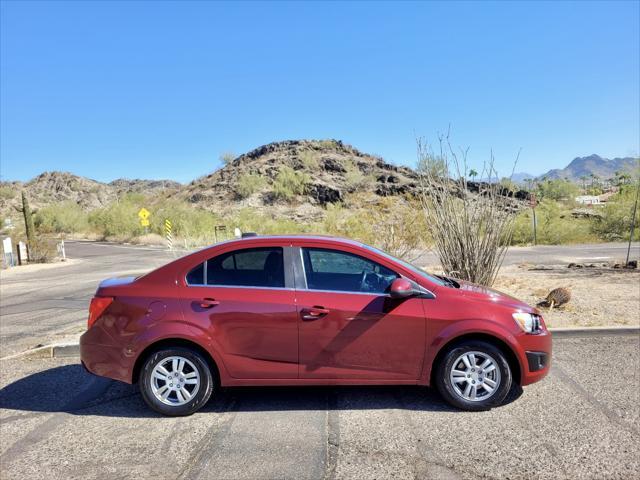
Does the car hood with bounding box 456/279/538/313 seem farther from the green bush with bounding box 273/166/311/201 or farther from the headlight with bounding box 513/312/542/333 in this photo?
the green bush with bounding box 273/166/311/201

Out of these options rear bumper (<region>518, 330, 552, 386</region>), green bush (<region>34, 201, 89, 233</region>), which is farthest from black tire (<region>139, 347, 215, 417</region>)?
green bush (<region>34, 201, 89, 233</region>)

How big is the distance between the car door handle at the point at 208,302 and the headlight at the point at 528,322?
268 cm

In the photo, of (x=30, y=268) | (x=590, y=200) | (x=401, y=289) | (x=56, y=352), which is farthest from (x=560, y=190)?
(x=56, y=352)

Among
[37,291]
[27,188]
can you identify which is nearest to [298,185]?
[37,291]

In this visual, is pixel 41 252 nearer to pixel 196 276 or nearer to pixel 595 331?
pixel 196 276

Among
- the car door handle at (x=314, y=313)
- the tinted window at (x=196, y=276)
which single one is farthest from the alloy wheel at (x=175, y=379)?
the car door handle at (x=314, y=313)

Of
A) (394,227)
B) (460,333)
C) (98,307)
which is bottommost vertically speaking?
(460,333)

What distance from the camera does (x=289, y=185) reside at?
202 feet

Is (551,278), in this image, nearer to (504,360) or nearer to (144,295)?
(504,360)

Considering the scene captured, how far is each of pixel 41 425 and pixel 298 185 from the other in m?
58.3

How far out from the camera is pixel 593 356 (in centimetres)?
551

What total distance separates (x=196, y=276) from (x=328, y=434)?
181 cm

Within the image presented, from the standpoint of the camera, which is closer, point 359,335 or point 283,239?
point 359,335

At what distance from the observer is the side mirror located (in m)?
3.96
